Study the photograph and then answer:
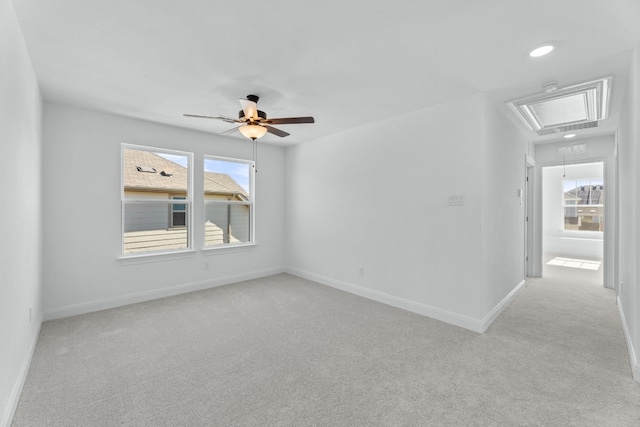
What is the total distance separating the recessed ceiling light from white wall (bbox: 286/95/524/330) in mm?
763

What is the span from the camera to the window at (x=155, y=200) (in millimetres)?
4031

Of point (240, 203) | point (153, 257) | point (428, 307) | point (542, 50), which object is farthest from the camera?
point (240, 203)

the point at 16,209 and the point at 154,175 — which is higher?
the point at 154,175

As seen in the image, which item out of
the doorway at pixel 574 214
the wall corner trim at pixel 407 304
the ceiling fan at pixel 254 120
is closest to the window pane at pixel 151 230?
the ceiling fan at pixel 254 120

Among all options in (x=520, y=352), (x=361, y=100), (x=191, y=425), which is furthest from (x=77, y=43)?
(x=520, y=352)

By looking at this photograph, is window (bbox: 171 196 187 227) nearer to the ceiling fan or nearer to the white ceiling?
the white ceiling

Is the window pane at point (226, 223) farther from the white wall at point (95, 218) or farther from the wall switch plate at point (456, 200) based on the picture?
the wall switch plate at point (456, 200)

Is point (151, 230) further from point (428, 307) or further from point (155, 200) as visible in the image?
point (428, 307)

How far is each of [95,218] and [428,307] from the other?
14.3 ft

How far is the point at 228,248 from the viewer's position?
→ 4.93 m

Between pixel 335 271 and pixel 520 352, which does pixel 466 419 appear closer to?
pixel 520 352

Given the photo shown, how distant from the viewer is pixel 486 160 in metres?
3.16

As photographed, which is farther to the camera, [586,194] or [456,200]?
[586,194]

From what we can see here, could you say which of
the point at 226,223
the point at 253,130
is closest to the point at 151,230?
the point at 226,223
